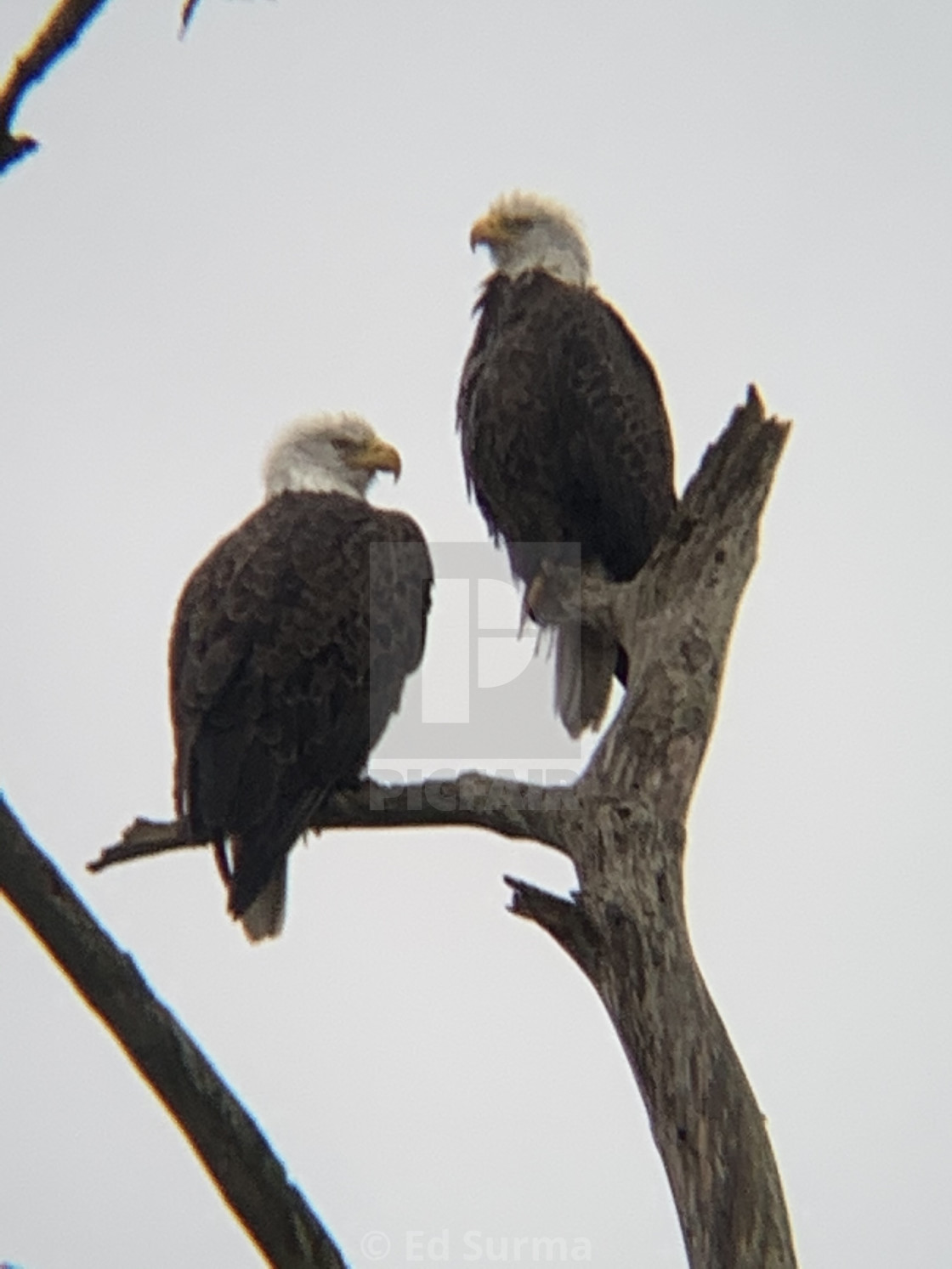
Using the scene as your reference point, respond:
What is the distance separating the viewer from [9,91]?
1884mm

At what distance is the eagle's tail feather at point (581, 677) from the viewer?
5543 mm

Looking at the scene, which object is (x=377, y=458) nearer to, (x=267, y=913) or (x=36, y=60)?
(x=267, y=913)

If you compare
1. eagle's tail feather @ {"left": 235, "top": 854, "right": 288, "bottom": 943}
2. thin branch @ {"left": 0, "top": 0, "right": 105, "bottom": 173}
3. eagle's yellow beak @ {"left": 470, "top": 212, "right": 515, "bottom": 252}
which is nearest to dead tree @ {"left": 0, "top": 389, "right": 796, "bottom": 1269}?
eagle's tail feather @ {"left": 235, "top": 854, "right": 288, "bottom": 943}

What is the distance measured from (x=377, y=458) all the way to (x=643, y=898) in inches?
106

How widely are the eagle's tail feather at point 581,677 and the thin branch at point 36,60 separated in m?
3.73

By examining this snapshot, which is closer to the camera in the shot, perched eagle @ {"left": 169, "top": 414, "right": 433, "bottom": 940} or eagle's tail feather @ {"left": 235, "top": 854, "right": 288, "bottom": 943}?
perched eagle @ {"left": 169, "top": 414, "right": 433, "bottom": 940}

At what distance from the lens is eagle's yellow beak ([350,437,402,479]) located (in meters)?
5.92

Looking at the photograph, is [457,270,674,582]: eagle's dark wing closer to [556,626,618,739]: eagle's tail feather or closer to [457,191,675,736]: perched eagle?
[457,191,675,736]: perched eagle

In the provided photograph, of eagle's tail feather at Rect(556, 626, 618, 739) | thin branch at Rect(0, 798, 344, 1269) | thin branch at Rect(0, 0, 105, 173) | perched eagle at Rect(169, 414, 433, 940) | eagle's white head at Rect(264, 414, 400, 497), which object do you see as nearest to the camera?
thin branch at Rect(0, 0, 105, 173)

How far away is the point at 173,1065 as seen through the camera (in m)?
2.63

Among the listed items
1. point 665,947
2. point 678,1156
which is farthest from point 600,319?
point 678,1156

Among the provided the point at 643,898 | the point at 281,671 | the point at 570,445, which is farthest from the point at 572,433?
the point at 643,898

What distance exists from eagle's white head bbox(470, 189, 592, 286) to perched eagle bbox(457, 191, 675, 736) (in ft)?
0.60

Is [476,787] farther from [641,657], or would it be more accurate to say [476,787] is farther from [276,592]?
[276,592]
